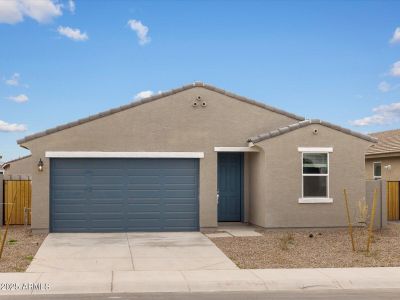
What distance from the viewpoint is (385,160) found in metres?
27.8

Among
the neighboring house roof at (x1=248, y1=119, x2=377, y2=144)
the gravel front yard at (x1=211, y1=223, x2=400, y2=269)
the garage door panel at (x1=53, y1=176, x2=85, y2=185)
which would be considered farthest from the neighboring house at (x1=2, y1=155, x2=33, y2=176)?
the gravel front yard at (x1=211, y1=223, x2=400, y2=269)

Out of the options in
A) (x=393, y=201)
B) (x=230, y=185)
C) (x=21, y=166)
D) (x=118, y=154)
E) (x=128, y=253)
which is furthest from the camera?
(x=21, y=166)

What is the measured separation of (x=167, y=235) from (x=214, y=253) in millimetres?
3755

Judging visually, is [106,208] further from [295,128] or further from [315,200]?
[315,200]

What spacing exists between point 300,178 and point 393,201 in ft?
21.1

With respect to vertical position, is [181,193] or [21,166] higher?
[21,166]

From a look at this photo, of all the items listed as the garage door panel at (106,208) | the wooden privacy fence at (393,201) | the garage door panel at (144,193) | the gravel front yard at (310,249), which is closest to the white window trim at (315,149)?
the gravel front yard at (310,249)

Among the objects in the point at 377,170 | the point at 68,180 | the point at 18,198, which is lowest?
the point at 18,198

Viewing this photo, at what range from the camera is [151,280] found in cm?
1095

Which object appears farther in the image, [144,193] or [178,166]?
[178,166]

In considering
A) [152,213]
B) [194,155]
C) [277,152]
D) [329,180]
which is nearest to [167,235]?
[152,213]

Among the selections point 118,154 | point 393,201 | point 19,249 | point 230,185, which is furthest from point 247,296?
point 393,201

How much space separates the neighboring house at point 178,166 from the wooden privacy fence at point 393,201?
4.71 m

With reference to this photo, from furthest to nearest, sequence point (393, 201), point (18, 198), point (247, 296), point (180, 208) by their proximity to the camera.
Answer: point (393, 201), point (18, 198), point (180, 208), point (247, 296)
